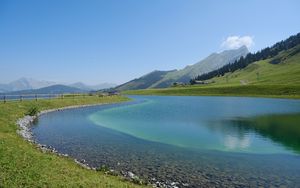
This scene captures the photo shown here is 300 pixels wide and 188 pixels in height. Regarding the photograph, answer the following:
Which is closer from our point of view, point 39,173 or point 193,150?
point 39,173

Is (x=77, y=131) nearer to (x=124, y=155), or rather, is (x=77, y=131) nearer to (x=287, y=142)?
(x=124, y=155)

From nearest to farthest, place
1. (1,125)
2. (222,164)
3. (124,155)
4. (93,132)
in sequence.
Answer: (222,164) < (124,155) < (1,125) < (93,132)

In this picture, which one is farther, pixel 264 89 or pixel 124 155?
pixel 264 89

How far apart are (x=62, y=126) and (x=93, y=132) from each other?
31.0 ft

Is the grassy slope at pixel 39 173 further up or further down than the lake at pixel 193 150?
further up

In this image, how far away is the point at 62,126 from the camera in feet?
182

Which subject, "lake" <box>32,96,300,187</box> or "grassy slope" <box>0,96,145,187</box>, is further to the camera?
"lake" <box>32,96,300,187</box>

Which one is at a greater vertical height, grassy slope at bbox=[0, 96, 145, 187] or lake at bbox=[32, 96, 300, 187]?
grassy slope at bbox=[0, 96, 145, 187]

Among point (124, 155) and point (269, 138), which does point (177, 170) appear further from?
point (269, 138)

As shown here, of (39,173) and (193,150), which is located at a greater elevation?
(39,173)

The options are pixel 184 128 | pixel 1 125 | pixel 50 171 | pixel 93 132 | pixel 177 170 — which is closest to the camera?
pixel 50 171

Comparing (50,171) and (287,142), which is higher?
(50,171)

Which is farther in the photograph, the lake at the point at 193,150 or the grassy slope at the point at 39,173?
the lake at the point at 193,150

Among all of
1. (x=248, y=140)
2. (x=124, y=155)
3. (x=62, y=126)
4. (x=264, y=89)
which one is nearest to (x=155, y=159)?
(x=124, y=155)
